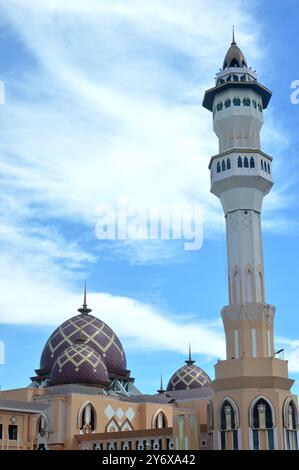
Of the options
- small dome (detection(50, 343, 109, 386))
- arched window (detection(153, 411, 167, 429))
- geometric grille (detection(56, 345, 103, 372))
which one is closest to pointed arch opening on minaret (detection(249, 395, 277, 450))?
arched window (detection(153, 411, 167, 429))

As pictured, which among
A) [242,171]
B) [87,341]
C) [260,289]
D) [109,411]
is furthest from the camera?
[87,341]

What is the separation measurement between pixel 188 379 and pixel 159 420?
10394 millimetres

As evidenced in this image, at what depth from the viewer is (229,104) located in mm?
37656

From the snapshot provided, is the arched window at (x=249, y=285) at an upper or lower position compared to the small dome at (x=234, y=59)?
lower

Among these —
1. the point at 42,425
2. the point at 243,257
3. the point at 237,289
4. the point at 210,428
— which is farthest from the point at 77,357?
the point at 243,257

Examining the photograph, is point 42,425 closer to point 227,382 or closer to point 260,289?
point 227,382

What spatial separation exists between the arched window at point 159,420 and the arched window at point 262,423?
12.7 metres

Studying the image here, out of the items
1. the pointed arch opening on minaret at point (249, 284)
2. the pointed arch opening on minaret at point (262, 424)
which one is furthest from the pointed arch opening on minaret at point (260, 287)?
the pointed arch opening on minaret at point (262, 424)

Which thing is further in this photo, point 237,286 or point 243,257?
point 243,257

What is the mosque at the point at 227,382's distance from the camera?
32.3m

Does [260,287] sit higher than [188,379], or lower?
higher

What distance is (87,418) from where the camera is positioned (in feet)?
134

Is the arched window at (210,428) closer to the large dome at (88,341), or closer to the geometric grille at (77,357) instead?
the geometric grille at (77,357)
